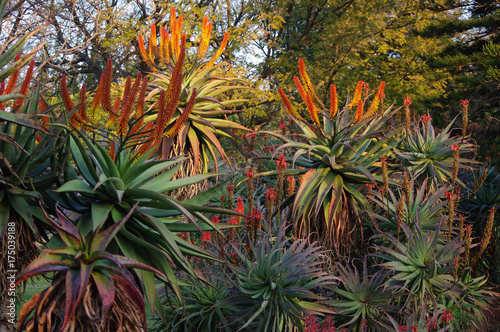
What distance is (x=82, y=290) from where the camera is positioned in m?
2.02

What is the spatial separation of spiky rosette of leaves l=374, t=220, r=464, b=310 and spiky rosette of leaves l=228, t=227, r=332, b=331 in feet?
2.65

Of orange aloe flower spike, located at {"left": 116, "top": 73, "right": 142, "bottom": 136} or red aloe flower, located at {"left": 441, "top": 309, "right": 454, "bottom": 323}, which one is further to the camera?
red aloe flower, located at {"left": 441, "top": 309, "right": 454, "bottom": 323}

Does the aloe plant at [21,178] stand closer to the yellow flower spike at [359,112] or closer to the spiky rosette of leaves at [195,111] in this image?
the spiky rosette of leaves at [195,111]

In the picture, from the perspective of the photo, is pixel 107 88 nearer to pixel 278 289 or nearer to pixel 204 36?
pixel 278 289

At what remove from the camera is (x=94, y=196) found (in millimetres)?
2682

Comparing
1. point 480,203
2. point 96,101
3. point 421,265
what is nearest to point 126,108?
point 96,101

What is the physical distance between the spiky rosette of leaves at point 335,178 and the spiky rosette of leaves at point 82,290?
221 centimetres

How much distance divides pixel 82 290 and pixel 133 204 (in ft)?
2.69

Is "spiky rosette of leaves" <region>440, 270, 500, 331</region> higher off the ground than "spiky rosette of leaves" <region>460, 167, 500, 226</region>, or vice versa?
"spiky rosette of leaves" <region>460, 167, 500, 226</region>

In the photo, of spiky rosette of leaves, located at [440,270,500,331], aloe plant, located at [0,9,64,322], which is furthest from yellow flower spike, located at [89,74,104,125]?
spiky rosette of leaves, located at [440,270,500,331]

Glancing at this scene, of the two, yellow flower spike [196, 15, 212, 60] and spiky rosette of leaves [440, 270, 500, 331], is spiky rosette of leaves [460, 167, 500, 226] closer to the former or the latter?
spiky rosette of leaves [440, 270, 500, 331]

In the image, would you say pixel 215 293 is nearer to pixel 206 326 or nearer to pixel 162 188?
pixel 206 326

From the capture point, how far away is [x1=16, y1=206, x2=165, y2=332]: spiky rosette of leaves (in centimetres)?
205

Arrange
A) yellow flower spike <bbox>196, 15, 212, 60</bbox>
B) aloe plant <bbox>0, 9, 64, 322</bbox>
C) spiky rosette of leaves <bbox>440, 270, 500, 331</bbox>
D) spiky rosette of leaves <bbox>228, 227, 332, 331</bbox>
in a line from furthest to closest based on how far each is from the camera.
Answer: yellow flower spike <bbox>196, 15, 212, 60</bbox> < spiky rosette of leaves <bbox>440, 270, 500, 331</bbox> < spiky rosette of leaves <bbox>228, 227, 332, 331</bbox> < aloe plant <bbox>0, 9, 64, 322</bbox>
